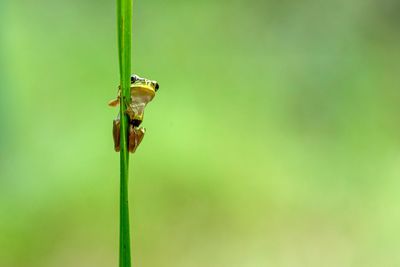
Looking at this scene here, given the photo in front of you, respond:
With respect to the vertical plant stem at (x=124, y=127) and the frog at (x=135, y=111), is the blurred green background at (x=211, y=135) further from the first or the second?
the vertical plant stem at (x=124, y=127)

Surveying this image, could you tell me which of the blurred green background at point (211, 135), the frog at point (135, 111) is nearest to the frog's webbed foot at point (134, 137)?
the frog at point (135, 111)

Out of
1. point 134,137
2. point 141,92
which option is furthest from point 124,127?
point 141,92

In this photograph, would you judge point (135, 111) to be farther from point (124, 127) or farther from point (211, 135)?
point (211, 135)

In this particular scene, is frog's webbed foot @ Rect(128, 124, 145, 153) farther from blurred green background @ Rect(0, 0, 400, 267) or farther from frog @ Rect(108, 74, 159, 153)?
blurred green background @ Rect(0, 0, 400, 267)

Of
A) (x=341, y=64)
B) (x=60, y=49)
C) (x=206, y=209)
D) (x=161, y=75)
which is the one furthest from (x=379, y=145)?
(x=60, y=49)

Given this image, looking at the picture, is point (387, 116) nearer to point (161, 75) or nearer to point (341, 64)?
point (341, 64)

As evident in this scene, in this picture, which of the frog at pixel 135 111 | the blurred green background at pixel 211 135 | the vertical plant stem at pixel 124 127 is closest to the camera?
the vertical plant stem at pixel 124 127
